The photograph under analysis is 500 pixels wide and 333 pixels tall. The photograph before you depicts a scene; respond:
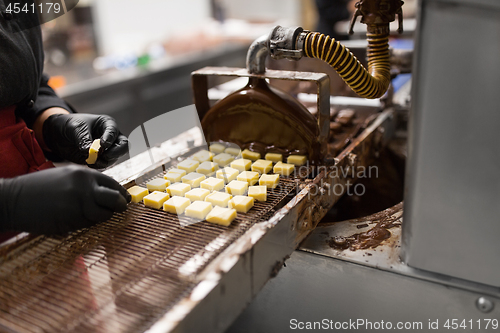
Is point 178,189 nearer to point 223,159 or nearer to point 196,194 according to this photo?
point 196,194

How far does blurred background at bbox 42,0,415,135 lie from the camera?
13.5 feet

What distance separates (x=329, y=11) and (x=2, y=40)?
397cm

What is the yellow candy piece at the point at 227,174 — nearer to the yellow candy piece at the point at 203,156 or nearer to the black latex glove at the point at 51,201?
the yellow candy piece at the point at 203,156

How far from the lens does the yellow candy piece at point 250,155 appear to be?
166 cm

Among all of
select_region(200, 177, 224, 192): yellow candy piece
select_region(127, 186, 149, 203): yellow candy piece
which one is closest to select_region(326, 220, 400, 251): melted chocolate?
select_region(200, 177, 224, 192): yellow candy piece

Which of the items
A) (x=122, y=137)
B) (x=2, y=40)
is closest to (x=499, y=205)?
(x=122, y=137)

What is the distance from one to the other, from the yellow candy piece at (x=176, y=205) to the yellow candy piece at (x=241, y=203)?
15 centimetres

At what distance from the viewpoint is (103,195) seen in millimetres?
1088

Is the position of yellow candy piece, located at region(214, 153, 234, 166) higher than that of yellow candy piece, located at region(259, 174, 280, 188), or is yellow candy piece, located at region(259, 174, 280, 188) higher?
yellow candy piece, located at region(214, 153, 234, 166)

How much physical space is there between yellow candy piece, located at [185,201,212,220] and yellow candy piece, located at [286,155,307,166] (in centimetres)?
46

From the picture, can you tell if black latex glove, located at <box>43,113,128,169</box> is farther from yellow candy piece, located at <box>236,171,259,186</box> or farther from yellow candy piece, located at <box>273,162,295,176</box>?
yellow candy piece, located at <box>273,162,295,176</box>

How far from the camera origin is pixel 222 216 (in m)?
1.19

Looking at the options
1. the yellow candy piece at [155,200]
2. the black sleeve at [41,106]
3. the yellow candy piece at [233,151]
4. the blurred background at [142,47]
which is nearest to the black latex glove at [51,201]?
the yellow candy piece at [155,200]

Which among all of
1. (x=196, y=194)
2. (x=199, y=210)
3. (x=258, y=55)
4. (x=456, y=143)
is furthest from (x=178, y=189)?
(x=456, y=143)
